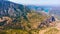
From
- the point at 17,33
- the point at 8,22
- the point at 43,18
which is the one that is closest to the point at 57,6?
the point at 43,18

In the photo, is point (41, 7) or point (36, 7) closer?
point (41, 7)

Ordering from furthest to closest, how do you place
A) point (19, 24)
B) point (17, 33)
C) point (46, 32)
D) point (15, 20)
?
1. point (15, 20)
2. point (19, 24)
3. point (46, 32)
4. point (17, 33)

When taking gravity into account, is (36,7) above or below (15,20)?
above

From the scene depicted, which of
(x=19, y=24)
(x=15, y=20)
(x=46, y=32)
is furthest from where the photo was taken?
(x=15, y=20)

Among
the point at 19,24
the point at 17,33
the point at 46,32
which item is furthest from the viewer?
the point at 19,24

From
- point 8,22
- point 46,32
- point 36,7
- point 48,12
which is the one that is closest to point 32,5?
point 36,7

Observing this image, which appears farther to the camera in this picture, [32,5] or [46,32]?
[32,5]

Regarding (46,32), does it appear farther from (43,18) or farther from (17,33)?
(43,18)

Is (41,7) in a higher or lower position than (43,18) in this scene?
higher

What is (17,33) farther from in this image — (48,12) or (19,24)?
(48,12)
